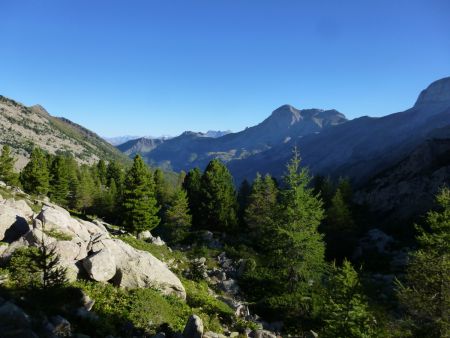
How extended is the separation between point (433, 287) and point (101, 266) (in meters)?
18.6

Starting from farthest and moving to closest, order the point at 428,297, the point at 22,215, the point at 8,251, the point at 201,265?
the point at 201,265, the point at 22,215, the point at 8,251, the point at 428,297

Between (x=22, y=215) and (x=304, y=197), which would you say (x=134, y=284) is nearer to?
(x=22, y=215)

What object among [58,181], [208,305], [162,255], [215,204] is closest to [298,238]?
[208,305]

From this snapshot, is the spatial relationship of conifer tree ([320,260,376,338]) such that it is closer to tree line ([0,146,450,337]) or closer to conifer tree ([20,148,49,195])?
tree line ([0,146,450,337])

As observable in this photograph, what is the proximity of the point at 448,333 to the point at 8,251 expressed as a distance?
79.7ft

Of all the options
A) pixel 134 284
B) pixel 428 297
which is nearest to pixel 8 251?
pixel 134 284

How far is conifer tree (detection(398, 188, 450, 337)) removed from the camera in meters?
17.0

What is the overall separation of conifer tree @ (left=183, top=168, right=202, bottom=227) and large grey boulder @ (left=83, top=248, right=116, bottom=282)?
1590 inches

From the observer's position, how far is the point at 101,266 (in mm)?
20797

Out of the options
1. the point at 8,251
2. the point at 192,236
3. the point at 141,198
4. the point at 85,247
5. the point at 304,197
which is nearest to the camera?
the point at 8,251

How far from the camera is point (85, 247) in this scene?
22.9m

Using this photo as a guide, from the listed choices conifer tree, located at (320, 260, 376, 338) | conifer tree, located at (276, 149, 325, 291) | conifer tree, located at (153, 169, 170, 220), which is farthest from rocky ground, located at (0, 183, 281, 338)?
conifer tree, located at (153, 169, 170, 220)

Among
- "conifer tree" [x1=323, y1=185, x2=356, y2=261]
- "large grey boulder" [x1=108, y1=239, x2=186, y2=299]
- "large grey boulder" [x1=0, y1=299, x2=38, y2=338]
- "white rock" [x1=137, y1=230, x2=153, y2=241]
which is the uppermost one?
"large grey boulder" [x1=0, y1=299, x2=38, y2=338]

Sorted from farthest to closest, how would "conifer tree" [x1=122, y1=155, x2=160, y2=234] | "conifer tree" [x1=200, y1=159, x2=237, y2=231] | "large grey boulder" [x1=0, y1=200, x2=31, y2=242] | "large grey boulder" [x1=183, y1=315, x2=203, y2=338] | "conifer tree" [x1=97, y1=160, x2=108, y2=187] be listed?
1. "conifer tree" [x1=97, y1=160, x2=108, y2=187]
2. "conifer tree" [x1=200, y1=159, x2=237, y2=231]
3. "conifer tree" [x1=122, y1=155, x2=160, y2=234]
4. "large grey boulder" [x1=0, y1=200, x2=31, y2=242]
5. "large grey boulder" [x1=183, y1=315, x2=203, y2=338]
